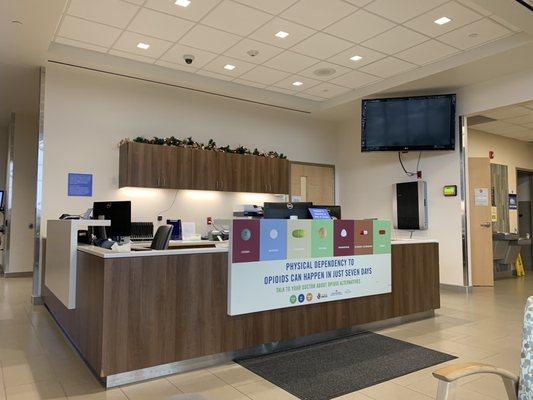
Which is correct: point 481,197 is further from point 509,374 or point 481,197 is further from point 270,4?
point 509,374

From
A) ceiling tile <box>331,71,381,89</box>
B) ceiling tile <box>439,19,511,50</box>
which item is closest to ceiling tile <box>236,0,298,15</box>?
ceiling tile <box>439,19,511,50</box>

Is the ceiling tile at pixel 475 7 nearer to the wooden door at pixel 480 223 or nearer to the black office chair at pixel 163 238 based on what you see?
the wooden door at pixel 480 223

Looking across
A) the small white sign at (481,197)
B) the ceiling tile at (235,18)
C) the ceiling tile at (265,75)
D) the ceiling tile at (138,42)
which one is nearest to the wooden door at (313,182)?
the ceiling tile at (265,75)

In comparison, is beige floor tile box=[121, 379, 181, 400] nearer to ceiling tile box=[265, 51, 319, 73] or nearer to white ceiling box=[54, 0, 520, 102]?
white ceiling box=[54, 0, 520, 102]

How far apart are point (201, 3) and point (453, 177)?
17.6 ft

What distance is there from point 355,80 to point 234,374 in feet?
18.5

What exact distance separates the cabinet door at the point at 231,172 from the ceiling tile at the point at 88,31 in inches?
105

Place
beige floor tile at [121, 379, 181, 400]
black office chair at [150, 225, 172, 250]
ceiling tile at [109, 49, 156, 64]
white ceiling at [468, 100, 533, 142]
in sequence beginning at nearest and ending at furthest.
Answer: beige floor tile at [121, 379, 181, 400] → black office chair at [150, 225, 172, 250] → ceiling tile at [109, 49, 156, 64] → white ceiling at [468, 100, 533, 142]

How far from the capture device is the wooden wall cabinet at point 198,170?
6582mm

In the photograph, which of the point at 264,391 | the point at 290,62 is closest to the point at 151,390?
the point at 264,391

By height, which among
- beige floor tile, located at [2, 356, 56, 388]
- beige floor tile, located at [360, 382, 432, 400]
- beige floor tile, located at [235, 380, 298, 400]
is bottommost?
beige floor tile, located at [360, 382, 432, 400]

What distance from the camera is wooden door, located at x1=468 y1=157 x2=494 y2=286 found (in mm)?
7809

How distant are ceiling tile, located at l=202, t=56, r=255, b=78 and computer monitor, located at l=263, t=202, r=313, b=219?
316 centimetres

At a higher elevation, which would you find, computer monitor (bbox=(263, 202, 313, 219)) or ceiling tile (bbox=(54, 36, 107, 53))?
ceiling tile (bbox=(54, 36, 107, 53))
